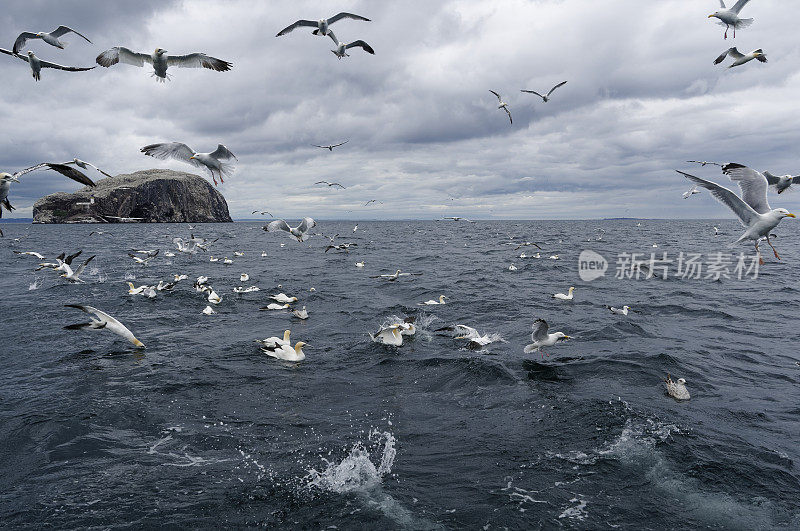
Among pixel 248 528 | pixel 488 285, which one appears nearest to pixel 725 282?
pixel 488 285

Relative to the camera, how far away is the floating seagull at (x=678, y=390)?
8.88 m

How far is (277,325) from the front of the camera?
15000mm

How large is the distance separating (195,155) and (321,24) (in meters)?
6.28

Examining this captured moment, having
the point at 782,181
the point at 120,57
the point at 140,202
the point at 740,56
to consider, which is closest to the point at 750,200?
the point at 782,181

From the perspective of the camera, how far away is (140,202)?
142m

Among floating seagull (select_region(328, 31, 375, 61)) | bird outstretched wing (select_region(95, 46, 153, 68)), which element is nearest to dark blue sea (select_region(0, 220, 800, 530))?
bird outstretched wing (select_region(95, 46, 153, 68))

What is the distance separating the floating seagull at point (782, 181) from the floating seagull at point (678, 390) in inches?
304

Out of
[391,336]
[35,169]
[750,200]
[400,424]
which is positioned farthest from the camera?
[391,336]

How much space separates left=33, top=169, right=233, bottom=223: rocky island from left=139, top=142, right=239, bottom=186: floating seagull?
13786 centimetres

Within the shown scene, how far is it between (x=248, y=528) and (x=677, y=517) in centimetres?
554

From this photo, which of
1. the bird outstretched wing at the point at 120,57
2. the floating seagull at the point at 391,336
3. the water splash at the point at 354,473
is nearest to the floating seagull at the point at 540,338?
the floating seagull at the point at 391,336

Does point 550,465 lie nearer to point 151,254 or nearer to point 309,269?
point 309,269

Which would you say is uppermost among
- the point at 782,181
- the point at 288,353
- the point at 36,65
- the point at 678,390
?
the point at 36,65

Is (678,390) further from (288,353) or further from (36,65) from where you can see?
(36,65)
